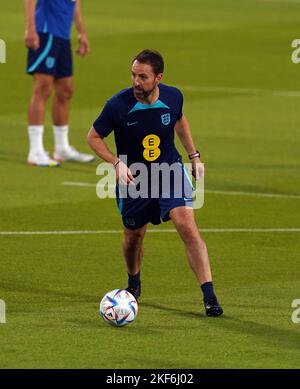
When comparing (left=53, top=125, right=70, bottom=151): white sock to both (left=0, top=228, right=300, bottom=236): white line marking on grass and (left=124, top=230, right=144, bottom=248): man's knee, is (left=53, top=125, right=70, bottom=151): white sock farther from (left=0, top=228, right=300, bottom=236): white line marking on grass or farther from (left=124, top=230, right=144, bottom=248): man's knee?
(left=124, top=230, right=144, bottom=248): man's knee

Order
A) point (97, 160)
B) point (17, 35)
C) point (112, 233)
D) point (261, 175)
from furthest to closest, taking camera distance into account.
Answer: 1. point (17, 35)
2. point (97, 160)
3. point (261, 175)
4. point (112, 233)

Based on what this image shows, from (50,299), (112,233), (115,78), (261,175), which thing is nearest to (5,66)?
(115,78)

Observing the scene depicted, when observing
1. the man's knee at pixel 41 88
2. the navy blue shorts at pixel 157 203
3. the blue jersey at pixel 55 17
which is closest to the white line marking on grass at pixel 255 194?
the man's knee at pixel 41 88

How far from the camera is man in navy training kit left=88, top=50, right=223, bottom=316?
1238cm

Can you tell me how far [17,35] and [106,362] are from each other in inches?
1092

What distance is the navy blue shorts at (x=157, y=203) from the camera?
12.6 metres

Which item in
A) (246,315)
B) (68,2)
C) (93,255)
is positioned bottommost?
(246,315)

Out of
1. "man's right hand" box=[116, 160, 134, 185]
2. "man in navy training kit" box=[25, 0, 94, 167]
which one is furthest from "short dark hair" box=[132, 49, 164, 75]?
"man in navy training kit" box=[25, 0, 94, 167]

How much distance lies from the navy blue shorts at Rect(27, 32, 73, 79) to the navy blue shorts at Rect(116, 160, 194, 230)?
832 centimetres

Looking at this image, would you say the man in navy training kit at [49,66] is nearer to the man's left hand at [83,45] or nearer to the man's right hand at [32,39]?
the man's right hand at [32,39]

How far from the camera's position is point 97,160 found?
71.9 ft

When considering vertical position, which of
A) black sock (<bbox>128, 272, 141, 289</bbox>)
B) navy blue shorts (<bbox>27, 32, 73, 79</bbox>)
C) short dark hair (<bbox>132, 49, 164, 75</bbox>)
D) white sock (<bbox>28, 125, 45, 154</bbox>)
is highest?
navy blue shorts (<bbox>27, 32, 73, 79</bbox>)

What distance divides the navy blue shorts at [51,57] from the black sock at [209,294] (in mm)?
9039
